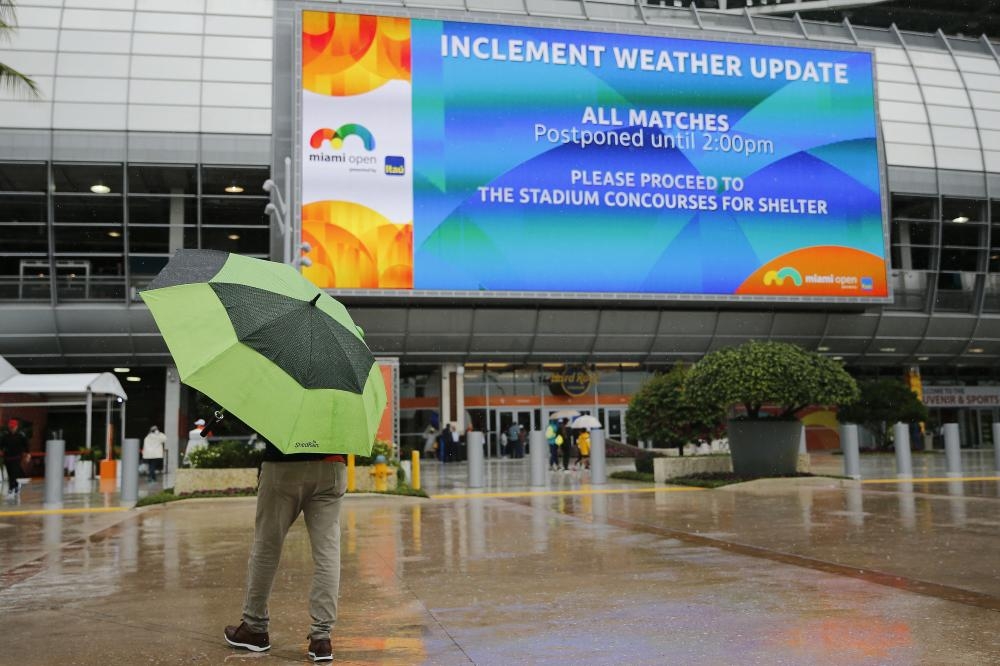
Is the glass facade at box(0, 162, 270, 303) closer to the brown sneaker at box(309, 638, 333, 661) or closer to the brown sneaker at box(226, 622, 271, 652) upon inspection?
the brown sneaker at box(226, 622, 271, 652)

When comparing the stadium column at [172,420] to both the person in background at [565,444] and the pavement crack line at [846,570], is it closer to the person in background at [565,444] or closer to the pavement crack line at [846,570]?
the person in background at [565,444]

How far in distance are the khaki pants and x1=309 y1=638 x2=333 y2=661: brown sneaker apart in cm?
16

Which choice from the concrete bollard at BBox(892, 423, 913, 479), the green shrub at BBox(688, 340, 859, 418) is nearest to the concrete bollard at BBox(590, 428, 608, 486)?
the green shrub at BBox(688, 340, 859, 418)

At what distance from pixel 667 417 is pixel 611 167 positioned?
14.4m

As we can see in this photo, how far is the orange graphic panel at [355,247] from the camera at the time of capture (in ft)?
101

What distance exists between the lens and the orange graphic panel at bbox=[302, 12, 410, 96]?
31750 millimetres

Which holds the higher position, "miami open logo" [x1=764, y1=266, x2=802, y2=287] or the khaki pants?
"miami open logo" [x1=764, y1=266, x2=802, y2=287]

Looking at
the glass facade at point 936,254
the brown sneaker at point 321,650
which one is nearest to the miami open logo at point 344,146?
the glass facade at point 936,254

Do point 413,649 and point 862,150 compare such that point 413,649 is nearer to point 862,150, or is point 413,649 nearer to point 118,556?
point 118,556

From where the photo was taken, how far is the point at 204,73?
32.8 meters

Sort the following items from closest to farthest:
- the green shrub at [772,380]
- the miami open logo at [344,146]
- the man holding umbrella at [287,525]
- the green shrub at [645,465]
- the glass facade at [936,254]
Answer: the man holding umbrella at [287,525] < the green shrub at [772,380] < the green shrub at [645,465] < the miami open logo at [344,146] < the glass facade at [936,254]

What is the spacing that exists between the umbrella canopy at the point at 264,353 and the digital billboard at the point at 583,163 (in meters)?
26.1

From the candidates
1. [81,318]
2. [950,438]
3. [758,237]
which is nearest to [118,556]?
[950,438]

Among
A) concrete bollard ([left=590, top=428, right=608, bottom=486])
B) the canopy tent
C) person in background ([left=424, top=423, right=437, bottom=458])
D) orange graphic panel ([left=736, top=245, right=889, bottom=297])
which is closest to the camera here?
concrete bollard ([left=590, top=428, right=608, bottom=486])
